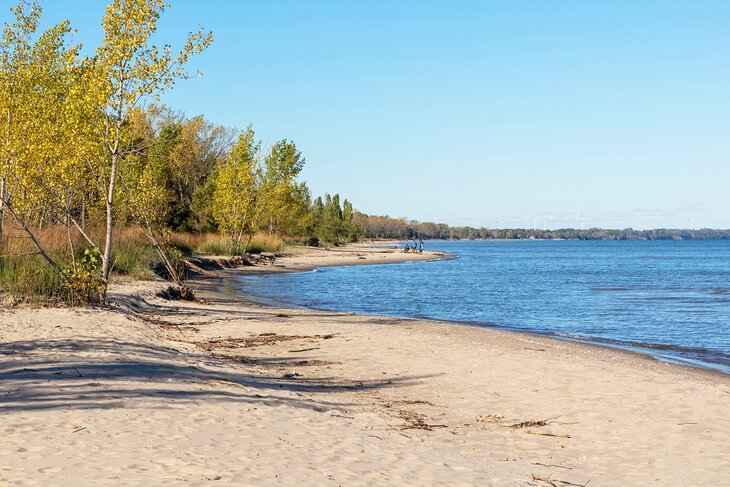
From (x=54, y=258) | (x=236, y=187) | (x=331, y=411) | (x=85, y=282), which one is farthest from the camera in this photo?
(x=236, y=187)

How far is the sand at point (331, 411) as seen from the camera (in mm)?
7117

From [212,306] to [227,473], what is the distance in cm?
1880

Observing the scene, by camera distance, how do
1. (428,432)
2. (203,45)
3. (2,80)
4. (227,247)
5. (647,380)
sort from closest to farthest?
(428,432), (647,380), (203,45), (2,80), (227,247)

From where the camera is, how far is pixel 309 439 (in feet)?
27.5

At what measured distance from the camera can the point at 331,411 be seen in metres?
10.4

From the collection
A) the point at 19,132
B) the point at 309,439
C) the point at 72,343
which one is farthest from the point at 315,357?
the point at 19,132

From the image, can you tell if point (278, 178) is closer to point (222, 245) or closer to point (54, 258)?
point (222, 245)

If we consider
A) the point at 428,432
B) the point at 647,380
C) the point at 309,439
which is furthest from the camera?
the point at 647,380

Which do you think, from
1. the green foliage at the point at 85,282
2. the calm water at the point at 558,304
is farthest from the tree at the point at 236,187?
the green foliage at the point at 85,282

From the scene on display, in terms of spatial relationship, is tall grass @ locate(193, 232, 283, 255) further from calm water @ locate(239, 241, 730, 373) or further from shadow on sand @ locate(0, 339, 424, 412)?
shadow on sand @ locate(0, 339, 424, 412)

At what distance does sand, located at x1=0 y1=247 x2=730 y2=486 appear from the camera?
23.4ft

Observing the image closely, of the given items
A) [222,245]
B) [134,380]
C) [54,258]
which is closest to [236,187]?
[222,245]

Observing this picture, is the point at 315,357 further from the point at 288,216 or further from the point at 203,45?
the point at 288,216

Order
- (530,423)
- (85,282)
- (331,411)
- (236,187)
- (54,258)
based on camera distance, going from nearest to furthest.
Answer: (331,411)
(530,423)
(85,282)
(54,258)
(236,187)
